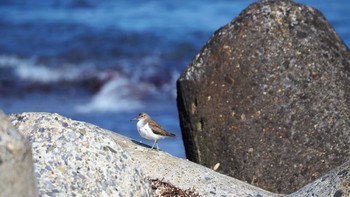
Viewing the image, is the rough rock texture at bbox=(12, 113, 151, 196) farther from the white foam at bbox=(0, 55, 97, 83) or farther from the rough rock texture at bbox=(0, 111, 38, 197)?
the white foam at bbox=(0, 55, 97, 83)

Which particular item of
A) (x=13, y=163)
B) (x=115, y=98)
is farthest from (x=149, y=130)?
(x=115, y=98)

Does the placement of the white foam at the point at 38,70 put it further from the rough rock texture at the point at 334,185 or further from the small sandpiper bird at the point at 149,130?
the rough rock texture at the point at 334,185

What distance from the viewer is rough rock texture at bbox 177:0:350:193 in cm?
980

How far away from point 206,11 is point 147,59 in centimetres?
462

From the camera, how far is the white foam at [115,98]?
1828 centimetres

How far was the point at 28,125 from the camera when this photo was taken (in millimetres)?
7000

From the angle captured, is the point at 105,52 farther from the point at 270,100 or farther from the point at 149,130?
the point at 149,130

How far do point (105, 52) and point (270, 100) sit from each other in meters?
13.3

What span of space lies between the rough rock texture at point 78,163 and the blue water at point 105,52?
7787mm

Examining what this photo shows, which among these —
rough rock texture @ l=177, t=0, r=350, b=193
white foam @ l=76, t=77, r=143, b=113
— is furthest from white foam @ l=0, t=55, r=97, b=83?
rough rock texture @ l=177, t=0, r=350, b=193

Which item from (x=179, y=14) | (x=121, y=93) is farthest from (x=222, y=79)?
(x=179, y=14)

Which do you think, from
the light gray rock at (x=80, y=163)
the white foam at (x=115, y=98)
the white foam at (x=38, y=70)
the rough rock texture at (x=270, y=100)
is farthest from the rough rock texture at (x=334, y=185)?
the white foam at (x=38, y=70)

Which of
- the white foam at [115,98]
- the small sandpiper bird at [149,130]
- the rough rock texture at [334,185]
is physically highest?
the white foam at [115,98]

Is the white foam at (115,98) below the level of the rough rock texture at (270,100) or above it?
above
